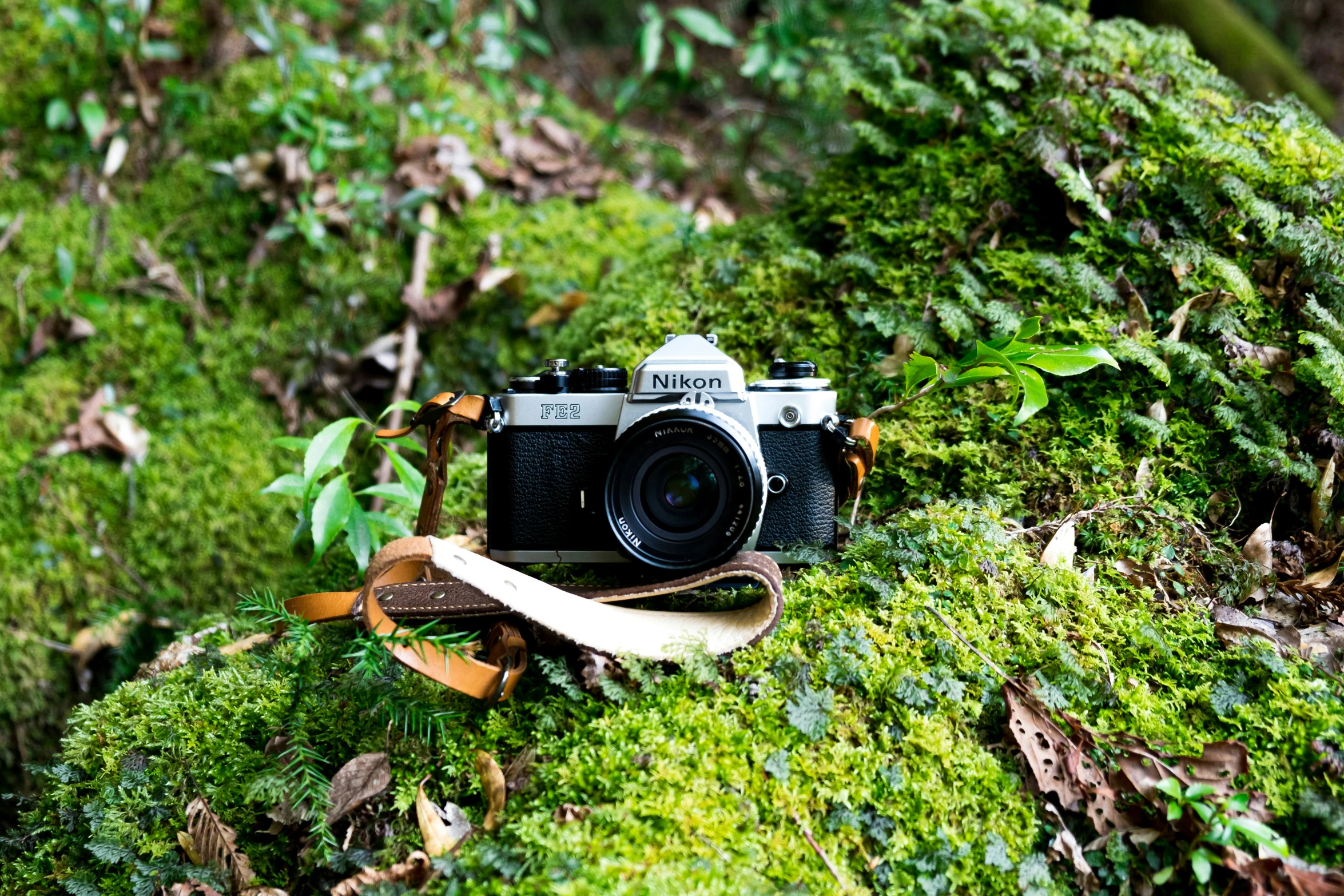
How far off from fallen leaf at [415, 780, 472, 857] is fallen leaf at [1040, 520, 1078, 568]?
1.43 m

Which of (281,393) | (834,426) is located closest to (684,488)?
(834,426)

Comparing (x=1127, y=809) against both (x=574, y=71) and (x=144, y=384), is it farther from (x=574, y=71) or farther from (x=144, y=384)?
(x=574, y=71)

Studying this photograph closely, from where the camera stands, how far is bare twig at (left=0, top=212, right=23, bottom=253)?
368 centimetres

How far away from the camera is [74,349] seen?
138 inches

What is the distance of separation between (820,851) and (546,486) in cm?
105

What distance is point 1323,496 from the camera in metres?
2.08

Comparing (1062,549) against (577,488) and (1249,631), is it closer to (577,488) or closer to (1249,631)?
(1249,631)

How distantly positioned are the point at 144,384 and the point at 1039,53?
3635mm

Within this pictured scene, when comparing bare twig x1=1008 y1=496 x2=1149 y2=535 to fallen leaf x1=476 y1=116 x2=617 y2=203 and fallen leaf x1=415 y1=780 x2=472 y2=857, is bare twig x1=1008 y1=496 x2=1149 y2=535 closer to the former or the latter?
fallen leaf x1=415 y1=780 x2=472 y2=857

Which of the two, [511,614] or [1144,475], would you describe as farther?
[1144,475]

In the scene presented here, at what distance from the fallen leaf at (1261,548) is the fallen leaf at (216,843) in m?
2.37

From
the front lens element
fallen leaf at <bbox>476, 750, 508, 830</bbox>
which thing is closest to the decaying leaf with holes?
the front lens element

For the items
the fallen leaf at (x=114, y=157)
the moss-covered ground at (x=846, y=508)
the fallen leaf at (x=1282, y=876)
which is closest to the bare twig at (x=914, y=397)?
the moss-covered ground at (x=846, y=508)

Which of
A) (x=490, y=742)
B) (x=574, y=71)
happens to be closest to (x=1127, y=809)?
(x=490, y=742)
